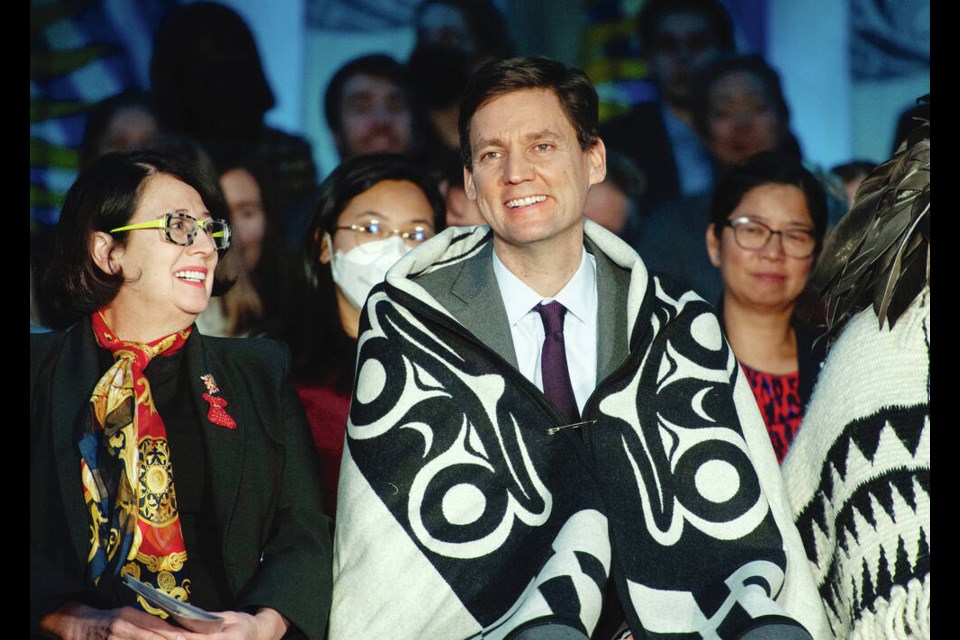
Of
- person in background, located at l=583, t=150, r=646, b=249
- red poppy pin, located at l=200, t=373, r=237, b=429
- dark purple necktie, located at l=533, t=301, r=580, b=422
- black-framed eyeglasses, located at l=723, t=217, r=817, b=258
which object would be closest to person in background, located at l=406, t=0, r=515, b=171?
person in background, located at l=583, t=150, r=646, b=249

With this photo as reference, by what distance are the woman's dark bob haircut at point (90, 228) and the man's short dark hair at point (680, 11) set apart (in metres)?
3.59

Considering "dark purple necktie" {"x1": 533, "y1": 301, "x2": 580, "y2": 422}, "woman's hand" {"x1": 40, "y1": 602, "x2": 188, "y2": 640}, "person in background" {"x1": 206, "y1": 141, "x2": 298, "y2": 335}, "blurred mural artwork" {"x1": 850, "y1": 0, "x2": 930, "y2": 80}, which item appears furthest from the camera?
"blurred mural artwork" {"x1": 850, "y1": 0, "x2": 930, "y2": 80}

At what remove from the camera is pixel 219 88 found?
629 cm

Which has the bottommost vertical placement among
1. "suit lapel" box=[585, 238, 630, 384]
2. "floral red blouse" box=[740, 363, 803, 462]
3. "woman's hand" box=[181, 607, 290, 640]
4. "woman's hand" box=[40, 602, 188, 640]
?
"woman's hand" box=[181, 607, 290, 640]

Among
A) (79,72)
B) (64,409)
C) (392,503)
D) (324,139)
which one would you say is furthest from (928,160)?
(79,72)

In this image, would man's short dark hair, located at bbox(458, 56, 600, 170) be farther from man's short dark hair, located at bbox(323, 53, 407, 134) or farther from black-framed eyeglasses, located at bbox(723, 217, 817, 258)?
man's short dark hair, located at bbox(323, 53, 407, 134)

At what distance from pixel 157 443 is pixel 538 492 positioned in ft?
3.52

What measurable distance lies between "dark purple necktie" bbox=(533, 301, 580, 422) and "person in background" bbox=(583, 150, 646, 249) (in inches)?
93.1

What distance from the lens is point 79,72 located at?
6.20m

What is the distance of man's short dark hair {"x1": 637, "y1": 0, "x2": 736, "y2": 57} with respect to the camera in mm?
6520

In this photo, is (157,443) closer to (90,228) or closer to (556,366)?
(90,228)

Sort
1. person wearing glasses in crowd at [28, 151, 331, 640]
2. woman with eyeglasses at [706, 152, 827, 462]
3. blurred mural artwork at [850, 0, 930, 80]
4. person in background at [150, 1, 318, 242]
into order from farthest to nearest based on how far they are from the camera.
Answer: blurred mural artwork at [850, 0, 930, 80] < person in background at [150, 1, 318, 242] < woman with eyeglasses at [706, 152, 827, 462] < person wearing glasses in crowd at [28, 151, 331, 640]

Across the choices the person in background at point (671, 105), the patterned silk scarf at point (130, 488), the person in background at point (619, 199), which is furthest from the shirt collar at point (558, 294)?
the person in background at point (671, 105)

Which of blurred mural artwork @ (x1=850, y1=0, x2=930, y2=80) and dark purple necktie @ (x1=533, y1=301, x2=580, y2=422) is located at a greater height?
blurred mural artwork @ (x1=850, y1=0, x2=930, y2=80)
